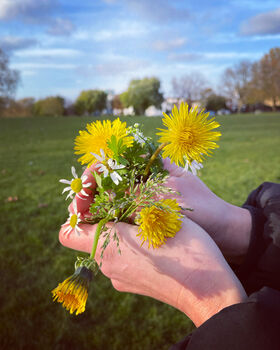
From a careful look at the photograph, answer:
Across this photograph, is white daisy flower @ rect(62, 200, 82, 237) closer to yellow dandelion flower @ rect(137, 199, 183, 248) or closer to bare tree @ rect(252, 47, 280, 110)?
yellow dandelion flower @ rect(137, 199, 183, 248)

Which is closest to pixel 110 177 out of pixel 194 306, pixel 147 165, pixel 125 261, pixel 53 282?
pixel 147 165

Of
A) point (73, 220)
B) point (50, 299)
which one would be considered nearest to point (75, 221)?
point (73, 220)

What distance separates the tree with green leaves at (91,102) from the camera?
217ft

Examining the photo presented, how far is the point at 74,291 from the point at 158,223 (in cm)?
37

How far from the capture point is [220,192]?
5766mm

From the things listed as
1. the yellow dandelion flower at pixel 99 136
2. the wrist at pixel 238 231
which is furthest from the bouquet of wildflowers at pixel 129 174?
the wrist at pixel 238 231

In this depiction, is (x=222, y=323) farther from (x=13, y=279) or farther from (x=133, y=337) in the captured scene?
(x=13, y=279)

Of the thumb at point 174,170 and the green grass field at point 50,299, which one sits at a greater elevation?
the thumb at point 174,170

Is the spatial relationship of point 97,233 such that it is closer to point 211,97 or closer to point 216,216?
point 216,216

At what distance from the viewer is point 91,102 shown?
66.2 meters

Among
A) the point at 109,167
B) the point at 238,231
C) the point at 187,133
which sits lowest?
the point at 238,231

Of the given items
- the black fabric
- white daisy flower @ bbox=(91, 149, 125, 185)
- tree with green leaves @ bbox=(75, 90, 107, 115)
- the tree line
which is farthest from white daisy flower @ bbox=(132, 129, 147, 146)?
tree with green leaves @ bbox=(75, 90, 107, 115)

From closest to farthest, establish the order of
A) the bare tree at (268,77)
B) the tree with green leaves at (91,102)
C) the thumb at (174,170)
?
the thumb at (174,170), the bare tree at (268,77), the tree with green leaves at (91,102)

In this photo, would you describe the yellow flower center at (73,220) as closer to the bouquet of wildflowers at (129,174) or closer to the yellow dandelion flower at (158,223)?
the bouquet of wildflowers at (129,174)
